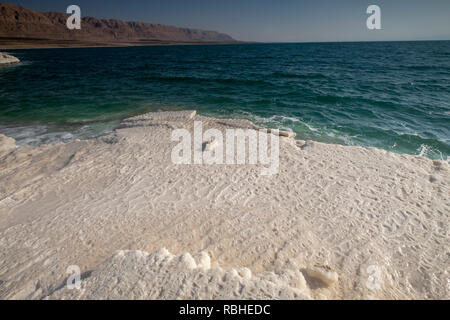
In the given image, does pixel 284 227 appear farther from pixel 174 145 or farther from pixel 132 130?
pixel 132 130

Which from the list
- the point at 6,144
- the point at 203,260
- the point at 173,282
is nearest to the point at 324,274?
the point at 203,260

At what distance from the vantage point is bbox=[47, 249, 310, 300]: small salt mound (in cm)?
323

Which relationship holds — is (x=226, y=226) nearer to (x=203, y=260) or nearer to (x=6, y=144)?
(x=203, y=260)

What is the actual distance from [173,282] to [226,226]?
1854mm

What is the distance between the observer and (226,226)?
16.4 ft

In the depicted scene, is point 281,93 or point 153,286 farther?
point 281,93

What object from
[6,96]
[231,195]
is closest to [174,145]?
[231,195]

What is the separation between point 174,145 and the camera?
850 cm

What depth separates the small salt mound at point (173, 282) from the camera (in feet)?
10.6

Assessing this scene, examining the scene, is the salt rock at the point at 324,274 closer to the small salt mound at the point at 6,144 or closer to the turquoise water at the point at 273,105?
the turquoise water at the point at 273,105

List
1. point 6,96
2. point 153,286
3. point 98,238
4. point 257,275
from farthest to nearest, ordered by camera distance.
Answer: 1. point 6,96
2. point 98,238
3. point 257,275
4. point 153,286

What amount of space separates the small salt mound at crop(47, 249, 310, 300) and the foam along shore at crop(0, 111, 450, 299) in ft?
0.05

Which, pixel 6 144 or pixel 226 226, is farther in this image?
pixel 6 144

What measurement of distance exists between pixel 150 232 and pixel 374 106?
614 inches
